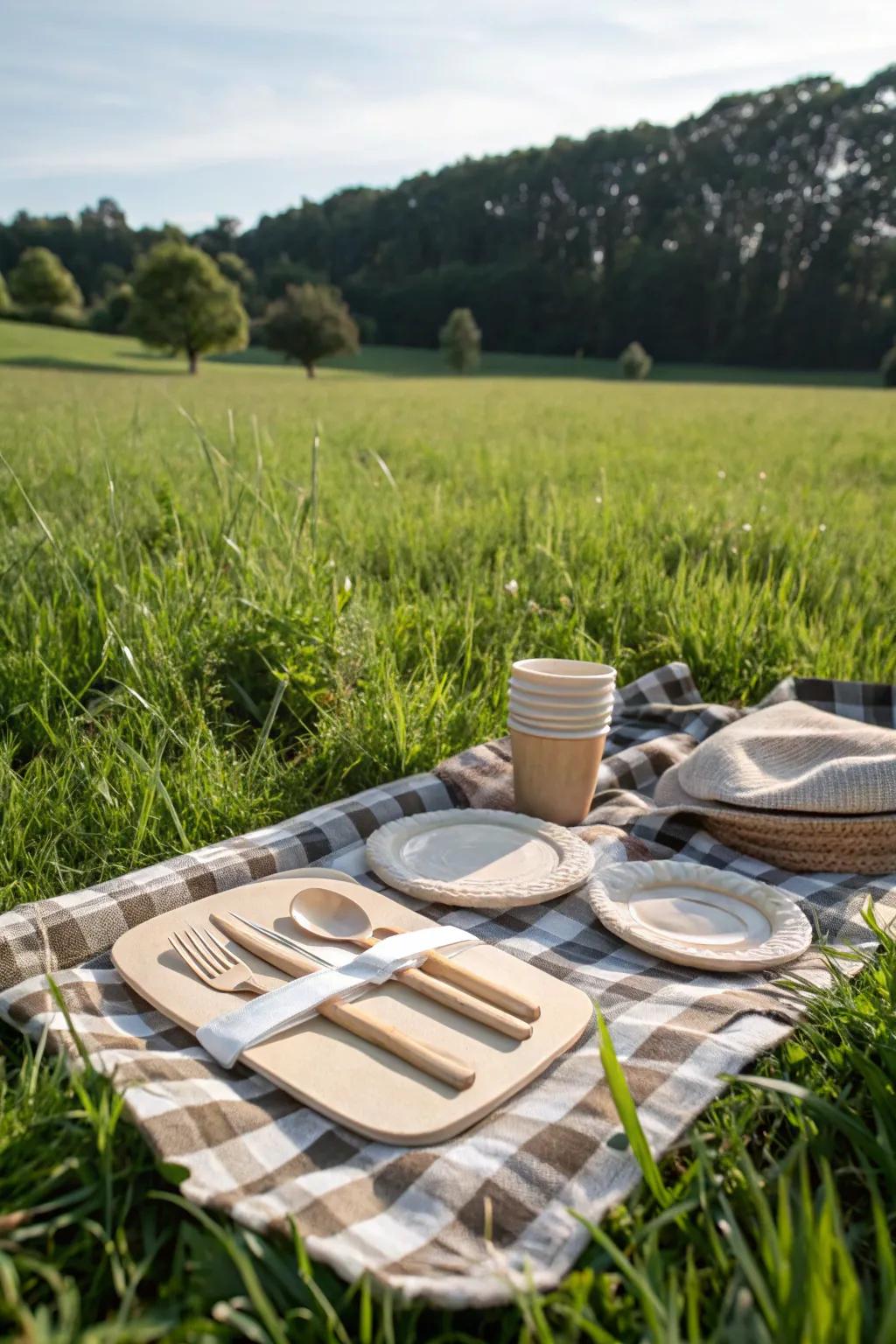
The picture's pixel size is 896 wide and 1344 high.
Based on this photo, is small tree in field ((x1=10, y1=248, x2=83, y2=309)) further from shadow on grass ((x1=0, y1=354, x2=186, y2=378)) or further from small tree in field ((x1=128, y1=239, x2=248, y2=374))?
shadow on grass ((x1=0, y1=354, x2=186, y2=378))

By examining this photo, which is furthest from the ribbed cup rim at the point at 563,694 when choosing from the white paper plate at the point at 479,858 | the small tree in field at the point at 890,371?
the small tree in field at the point at 890,371

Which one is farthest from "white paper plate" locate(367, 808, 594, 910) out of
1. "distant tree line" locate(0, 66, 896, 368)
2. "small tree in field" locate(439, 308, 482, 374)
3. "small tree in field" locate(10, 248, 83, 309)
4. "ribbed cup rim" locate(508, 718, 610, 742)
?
"small tree in field" locate(10, 248, 83, 309)

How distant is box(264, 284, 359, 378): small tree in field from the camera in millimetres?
39688

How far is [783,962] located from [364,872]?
0.71m

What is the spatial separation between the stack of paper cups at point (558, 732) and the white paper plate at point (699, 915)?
246mm

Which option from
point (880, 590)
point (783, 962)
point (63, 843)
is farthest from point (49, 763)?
point (880, 590)

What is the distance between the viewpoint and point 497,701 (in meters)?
2.50

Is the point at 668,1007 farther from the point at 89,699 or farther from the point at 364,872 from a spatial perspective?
the point at 89,699

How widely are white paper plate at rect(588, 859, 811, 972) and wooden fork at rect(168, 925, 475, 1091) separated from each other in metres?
0.47

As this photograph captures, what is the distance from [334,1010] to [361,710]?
1.05 m

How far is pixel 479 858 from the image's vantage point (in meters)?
1.73

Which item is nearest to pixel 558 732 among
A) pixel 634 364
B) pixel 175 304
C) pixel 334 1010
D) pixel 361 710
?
pixel 361 710

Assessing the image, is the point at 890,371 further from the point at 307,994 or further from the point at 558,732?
the point at 307,994

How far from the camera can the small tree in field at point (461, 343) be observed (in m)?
41.6
